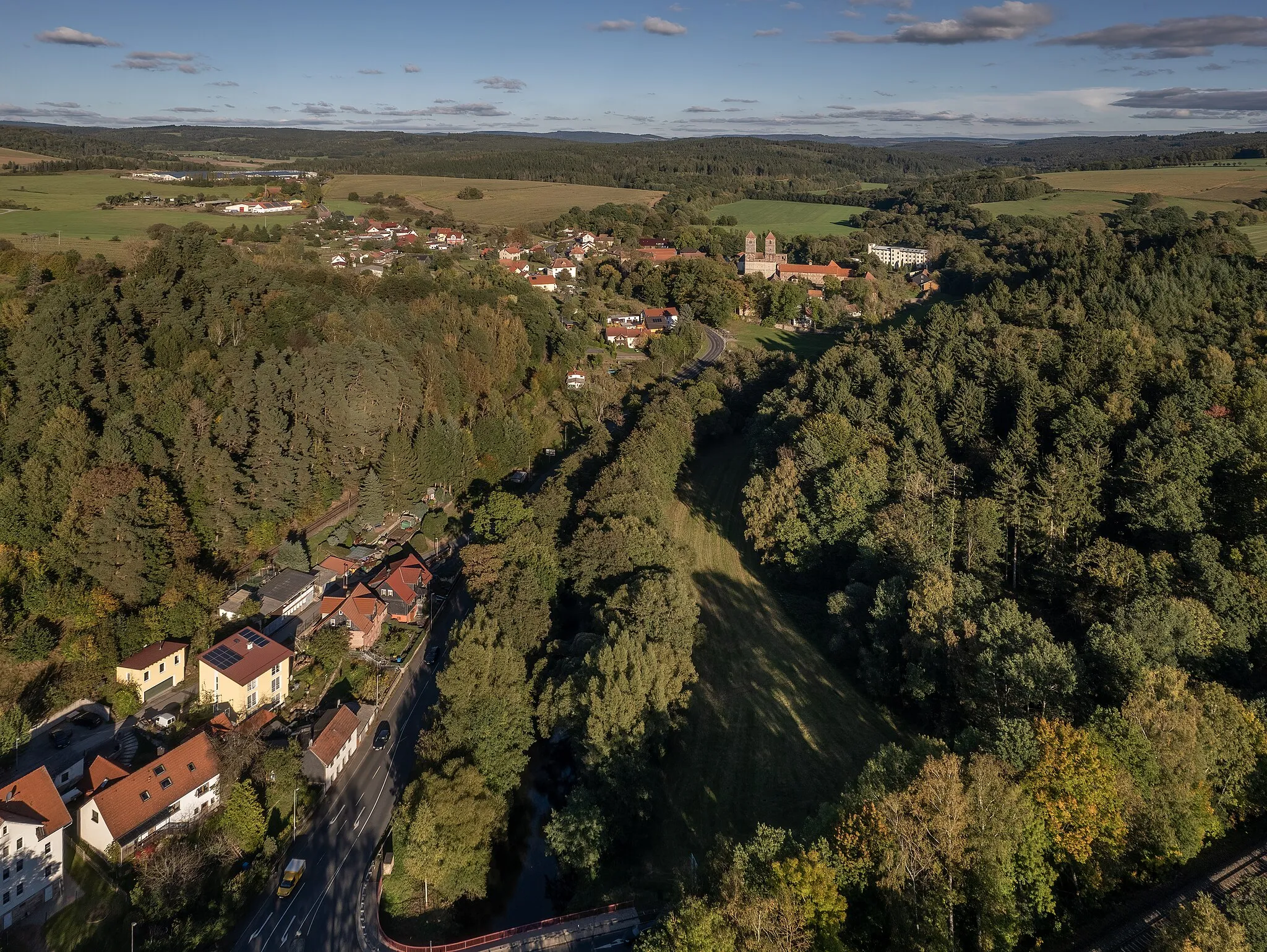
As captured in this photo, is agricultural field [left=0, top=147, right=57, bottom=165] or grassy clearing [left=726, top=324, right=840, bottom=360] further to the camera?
agricultural field [left=0, top=147, right=57, bottom=165]

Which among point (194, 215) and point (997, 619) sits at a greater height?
point (194, 215)

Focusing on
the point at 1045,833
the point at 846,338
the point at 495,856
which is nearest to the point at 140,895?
the point at 495,856

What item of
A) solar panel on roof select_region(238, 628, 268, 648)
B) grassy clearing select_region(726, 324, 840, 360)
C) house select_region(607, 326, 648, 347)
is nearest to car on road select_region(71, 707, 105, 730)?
solar panel on roof select_region(238, 628, 268, 648)

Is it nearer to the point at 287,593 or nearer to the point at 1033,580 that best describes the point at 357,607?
the point at 287,593

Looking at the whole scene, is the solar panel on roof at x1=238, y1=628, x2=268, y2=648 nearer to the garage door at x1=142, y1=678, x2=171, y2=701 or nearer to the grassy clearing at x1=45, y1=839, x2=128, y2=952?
the garage door at x1=142, y1=678, x2=171, y2=701

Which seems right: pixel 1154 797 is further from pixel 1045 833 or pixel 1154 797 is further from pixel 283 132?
pixel 283 132

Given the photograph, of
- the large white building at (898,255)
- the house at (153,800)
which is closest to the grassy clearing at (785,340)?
the large white building at (898,255)

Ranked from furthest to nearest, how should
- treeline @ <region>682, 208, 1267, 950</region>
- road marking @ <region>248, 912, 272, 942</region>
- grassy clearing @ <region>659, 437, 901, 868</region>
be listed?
grassy clearing @ <region>659, 437, 901, 868</region>, road marking @ <region>248, 912, 272, 942</region>, treeline @ <region>682, 208, 1267, 950</region>
